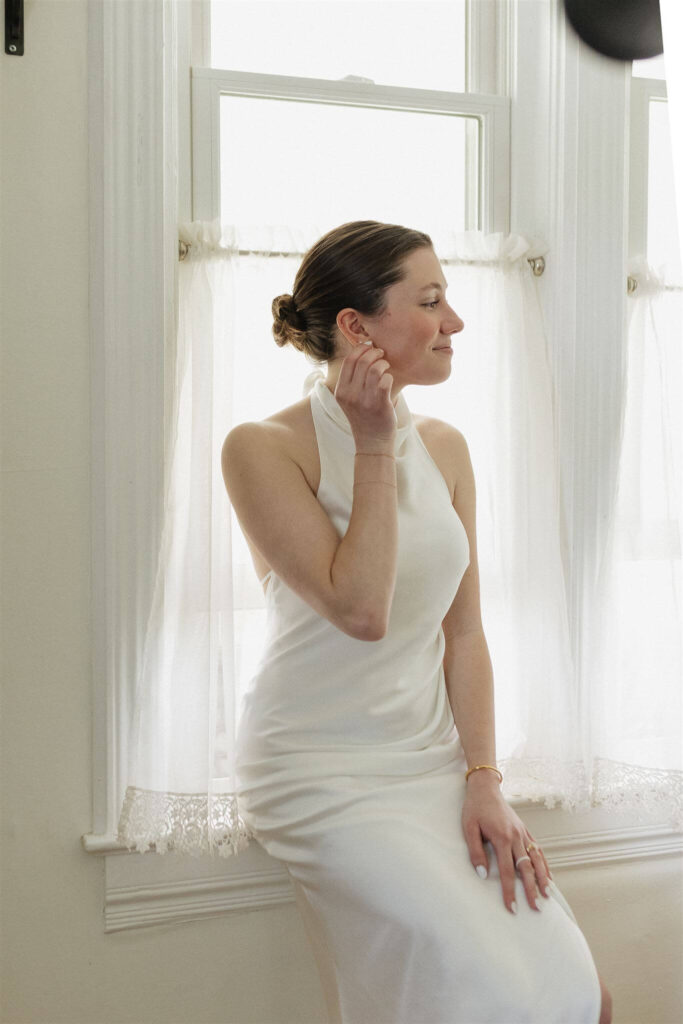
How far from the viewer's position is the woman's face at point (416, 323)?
5.19 feet

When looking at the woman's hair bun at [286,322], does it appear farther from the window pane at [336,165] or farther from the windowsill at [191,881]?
the windowsill at [191,881]

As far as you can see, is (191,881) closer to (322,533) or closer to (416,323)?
(322,533)

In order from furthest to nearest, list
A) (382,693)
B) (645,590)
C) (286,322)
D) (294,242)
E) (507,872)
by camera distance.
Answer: (645,590), (294,242), (286,322), (382,693), (507,872)

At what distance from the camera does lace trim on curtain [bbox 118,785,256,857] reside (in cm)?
170

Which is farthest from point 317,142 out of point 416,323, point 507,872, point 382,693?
point 507,872

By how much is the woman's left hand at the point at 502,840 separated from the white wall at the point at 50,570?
0.69m

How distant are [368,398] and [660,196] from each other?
110 cm

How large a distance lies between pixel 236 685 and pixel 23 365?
27.7 inches

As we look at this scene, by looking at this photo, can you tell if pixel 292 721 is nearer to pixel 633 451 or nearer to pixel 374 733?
pixel 374 733

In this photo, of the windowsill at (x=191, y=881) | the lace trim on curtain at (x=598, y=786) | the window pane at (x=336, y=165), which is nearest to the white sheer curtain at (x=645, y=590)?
the lace trim on curtain at (x=598, y=786)

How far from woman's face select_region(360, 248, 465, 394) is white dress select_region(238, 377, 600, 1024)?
13 cm

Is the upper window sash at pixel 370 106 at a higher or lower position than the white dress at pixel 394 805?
higher

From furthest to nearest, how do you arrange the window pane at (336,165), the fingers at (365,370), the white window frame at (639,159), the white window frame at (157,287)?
the white window frame at (639,159), the window pane at (336,165), the white window frame at (157,287), the fingers at (365,370)

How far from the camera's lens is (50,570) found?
1.69 meters
